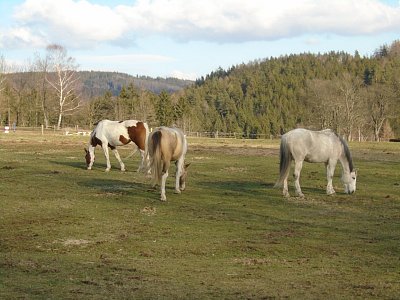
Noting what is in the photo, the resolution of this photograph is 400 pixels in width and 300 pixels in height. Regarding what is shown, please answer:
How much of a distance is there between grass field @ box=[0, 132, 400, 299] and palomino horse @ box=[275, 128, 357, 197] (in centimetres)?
54

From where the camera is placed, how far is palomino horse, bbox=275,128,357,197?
57.2 feet

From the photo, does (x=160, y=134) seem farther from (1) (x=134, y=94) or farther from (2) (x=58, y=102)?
(1) (x=134, y=94)

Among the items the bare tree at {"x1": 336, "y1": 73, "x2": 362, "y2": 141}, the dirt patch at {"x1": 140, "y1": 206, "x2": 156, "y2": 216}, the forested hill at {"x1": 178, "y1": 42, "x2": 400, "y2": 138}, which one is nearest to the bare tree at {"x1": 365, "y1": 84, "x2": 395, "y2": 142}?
the forested hill at {"x1": 178, "y1": 42, "x2": 400, "y2": 138}


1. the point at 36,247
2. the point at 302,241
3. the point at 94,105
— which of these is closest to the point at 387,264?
the point at 302,241

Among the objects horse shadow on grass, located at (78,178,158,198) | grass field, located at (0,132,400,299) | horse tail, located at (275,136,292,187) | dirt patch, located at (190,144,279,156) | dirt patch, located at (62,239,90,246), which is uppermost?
horse tail, located at (275,136,292,187)

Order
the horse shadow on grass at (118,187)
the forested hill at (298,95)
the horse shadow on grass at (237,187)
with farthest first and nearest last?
the forested hill at (298,95)
the horse shadow on grass at (237,187)
the horse shadow on grass at (118,187)

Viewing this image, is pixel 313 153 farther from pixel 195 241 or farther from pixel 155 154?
pixel 195 241

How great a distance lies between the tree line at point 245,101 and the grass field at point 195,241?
219 feet

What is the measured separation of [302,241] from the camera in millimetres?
11289

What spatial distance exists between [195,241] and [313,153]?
7.76 meters

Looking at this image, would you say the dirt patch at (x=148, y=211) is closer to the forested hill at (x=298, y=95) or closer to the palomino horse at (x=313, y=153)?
the palomino horse at (x=313, y=153)

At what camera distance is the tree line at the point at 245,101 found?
308 feet

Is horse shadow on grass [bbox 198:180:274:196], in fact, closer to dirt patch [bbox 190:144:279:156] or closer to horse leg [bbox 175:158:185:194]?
horse leg [bbox 175:158:185:194]

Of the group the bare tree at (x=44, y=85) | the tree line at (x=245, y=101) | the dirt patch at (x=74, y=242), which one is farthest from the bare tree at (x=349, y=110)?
the dirt patch at (x=74, y=242)
